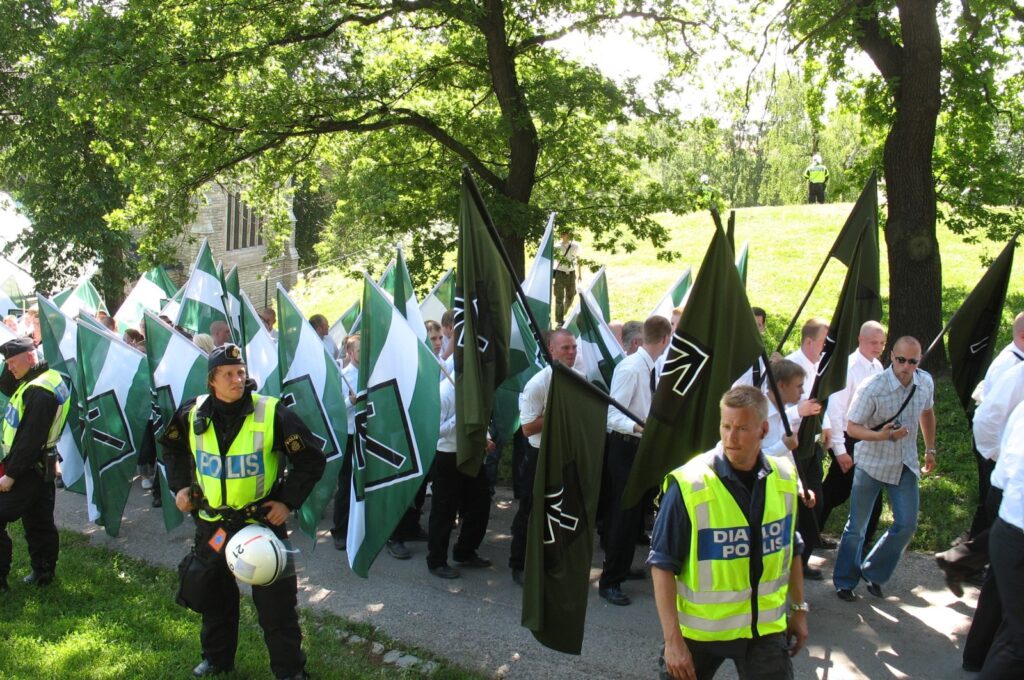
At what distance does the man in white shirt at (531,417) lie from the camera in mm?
6793

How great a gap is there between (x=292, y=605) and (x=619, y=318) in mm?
11863

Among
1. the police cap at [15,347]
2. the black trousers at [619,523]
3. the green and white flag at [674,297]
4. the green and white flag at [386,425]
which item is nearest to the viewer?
the green and white flag at [386,425]

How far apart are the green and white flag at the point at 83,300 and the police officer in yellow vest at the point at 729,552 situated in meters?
11.2

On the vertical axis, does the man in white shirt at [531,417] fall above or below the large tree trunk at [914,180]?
below

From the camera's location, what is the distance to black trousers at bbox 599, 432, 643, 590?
655 centimetres

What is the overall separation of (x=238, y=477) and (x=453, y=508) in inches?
96.2

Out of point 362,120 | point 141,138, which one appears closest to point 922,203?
point 362,120

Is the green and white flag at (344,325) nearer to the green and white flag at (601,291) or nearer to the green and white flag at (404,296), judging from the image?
the green and white flag at (404,296)

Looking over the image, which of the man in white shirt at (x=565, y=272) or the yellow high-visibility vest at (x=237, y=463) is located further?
the man in white shirt at (x=565, y=272)

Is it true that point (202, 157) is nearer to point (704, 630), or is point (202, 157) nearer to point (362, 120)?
point (362, 120)

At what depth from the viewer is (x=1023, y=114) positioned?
14.6 meters

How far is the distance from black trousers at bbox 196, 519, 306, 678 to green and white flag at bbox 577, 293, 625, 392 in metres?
3.83

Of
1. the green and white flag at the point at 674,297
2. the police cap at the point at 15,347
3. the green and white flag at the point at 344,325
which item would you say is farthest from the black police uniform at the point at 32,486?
the green and white flag at the point at 674,297

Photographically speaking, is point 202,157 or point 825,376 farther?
point 202,157
